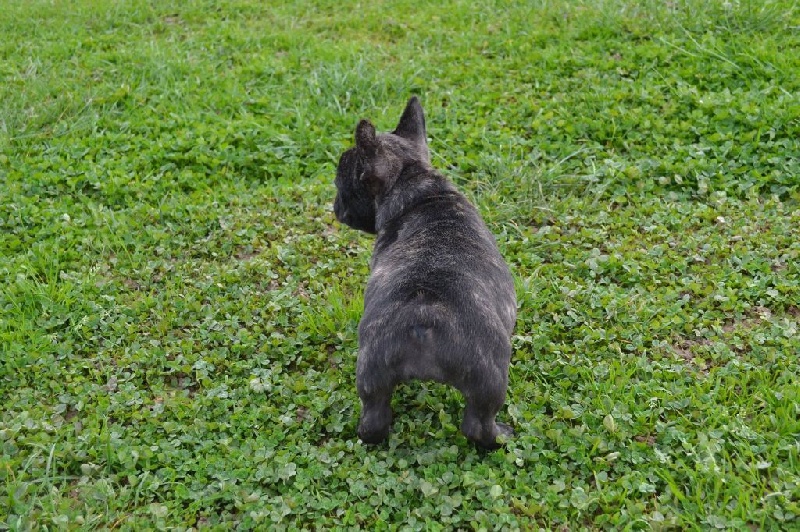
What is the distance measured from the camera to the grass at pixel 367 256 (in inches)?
159

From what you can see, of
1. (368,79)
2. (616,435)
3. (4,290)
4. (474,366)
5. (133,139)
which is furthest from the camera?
(368,79)

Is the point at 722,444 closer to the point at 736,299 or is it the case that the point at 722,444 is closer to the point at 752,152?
the point at 736,299

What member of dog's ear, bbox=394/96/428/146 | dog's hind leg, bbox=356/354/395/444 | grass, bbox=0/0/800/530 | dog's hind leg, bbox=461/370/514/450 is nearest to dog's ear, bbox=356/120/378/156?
dog's ear, bbox=394/96/428/146

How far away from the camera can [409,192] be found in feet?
16.2

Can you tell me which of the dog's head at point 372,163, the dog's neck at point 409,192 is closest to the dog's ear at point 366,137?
the dog's head at point 372,163

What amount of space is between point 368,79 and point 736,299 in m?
4.47

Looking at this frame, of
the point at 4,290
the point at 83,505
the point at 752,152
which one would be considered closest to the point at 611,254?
the point at 752,152

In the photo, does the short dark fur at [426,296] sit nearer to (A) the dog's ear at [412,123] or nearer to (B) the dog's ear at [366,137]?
(B) the dog's ear at [366,137]

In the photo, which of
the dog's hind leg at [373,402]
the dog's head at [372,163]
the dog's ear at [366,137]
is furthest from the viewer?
the dog's head at [372,163]

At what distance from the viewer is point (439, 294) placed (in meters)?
3.96

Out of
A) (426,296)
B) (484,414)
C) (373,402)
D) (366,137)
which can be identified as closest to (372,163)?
(366,137)

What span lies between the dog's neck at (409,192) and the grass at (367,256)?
79 cm

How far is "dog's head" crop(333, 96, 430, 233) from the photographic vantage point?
5082 millimetres

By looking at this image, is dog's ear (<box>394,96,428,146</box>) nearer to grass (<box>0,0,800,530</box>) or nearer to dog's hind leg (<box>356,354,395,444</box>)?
grass (<box>0,0,800,530</box>)
